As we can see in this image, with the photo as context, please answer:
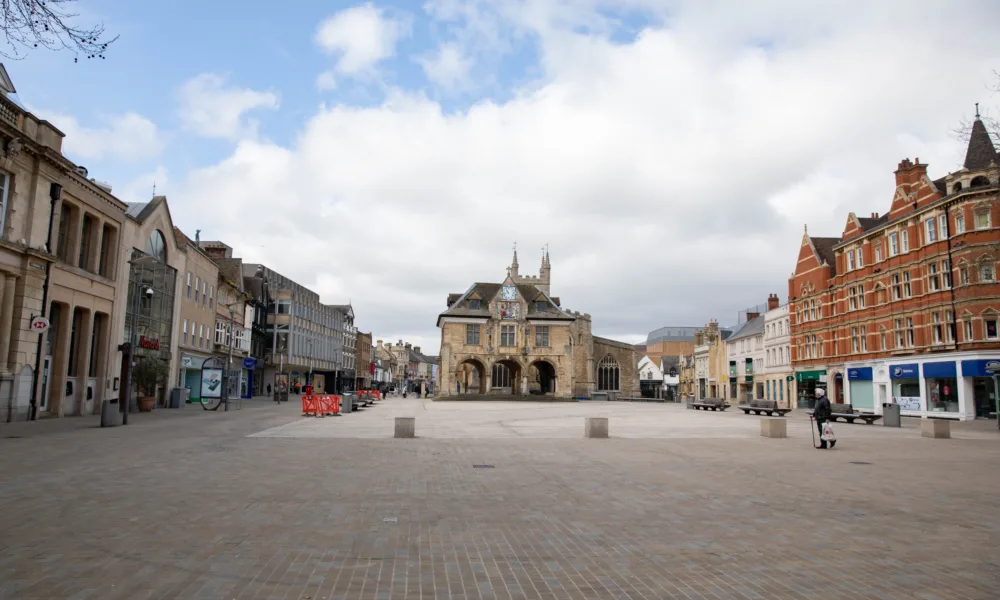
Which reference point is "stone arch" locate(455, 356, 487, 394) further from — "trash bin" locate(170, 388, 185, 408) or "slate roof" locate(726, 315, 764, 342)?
"trash bin" locate(170, 388, 185, 408)

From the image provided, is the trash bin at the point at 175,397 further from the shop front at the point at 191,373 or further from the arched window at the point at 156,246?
the arched window at the point at 156,246

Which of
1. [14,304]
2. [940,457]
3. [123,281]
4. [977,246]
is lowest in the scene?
[940,457]

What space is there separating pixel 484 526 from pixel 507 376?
7853 centimetres

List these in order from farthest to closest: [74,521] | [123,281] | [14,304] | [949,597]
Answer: [123,281], [14,304], [74,521], [949,597]

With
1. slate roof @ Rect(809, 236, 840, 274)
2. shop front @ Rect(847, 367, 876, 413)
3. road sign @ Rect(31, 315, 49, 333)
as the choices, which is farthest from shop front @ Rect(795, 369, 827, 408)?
road sign @ Rect(31, 315, 49, 333)

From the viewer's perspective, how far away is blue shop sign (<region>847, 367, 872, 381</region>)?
44.8 metres

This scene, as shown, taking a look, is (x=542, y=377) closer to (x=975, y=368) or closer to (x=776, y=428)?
(x=975, y=368)

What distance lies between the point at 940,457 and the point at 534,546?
14.0 m

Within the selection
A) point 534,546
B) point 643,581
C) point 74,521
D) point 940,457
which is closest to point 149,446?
point 74,521

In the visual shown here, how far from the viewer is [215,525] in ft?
23.6

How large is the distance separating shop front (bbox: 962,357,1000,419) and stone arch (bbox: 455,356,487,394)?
45592 mm

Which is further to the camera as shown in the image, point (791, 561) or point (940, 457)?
point (940, 457)

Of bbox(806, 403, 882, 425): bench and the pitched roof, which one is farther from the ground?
the pitched roof

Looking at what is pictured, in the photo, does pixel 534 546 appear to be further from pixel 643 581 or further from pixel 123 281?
pixel 123 281
